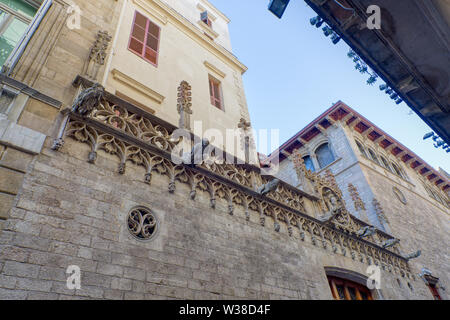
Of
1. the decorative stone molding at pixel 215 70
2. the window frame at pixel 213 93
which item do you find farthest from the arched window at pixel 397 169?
the window frame at pixel 213 93

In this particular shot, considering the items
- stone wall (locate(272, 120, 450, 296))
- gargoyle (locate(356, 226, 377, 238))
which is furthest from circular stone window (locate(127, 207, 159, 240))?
stone wall (locate(272, 120, 450, 296))

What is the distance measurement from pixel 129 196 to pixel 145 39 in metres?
5.98

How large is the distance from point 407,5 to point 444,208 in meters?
20.1

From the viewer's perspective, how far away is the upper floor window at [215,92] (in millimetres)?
9672

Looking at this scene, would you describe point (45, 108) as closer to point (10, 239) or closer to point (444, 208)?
point (10, 239)

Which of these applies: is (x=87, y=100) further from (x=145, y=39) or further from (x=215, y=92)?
(x=215, y=92)

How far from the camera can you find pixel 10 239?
3.12m

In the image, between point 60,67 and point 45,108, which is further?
point 60,67

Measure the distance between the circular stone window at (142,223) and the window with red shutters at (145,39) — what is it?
5.18 m

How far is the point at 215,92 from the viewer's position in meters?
10.2

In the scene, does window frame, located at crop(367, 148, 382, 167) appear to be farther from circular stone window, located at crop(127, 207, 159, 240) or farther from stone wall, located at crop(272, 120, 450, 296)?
circular stone window, located at crop(127, 207, 159, 240)

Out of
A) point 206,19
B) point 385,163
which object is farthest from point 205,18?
point 385,163
